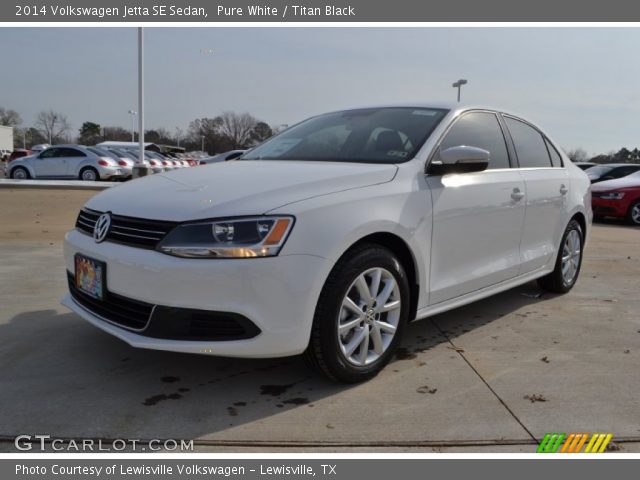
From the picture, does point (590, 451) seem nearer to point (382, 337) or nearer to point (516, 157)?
point (382, 337)

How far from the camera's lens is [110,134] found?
96625mm

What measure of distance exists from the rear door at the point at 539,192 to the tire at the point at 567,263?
8.0 inches

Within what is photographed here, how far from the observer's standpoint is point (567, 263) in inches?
204

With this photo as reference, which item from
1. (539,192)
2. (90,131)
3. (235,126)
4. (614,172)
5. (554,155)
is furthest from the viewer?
(90,131)

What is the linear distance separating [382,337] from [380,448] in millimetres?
826

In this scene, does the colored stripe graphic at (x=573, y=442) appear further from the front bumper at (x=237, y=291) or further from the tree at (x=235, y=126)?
the tree at (x=235, y=126)

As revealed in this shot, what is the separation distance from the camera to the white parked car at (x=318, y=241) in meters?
2.64

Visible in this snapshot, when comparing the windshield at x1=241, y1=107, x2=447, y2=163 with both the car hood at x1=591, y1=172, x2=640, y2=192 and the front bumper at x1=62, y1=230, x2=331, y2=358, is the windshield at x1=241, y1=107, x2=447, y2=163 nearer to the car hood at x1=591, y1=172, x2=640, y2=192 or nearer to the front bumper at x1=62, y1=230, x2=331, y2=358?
the front bumper at x1=62, y1=230, x2=331, y2=358

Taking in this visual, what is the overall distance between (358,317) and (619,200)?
11302 millimetres

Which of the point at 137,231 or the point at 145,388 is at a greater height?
the point at 137,231

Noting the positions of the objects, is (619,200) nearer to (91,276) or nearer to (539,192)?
(539,192)

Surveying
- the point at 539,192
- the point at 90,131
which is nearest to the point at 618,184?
the point at 539,192

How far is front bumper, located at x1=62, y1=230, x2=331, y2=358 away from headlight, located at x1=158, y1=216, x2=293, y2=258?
36mm

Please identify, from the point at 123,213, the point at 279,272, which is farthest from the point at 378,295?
the point at 123,213
